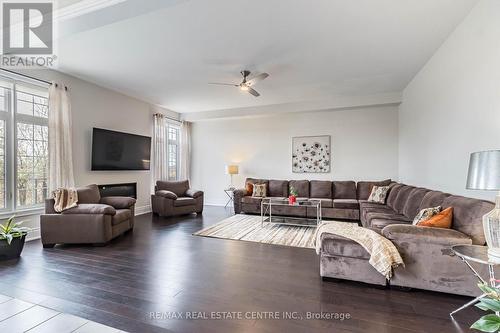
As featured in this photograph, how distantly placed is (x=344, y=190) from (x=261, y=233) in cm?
283

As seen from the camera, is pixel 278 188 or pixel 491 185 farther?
pixel 278 188

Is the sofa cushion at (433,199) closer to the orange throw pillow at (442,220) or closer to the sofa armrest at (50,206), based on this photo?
the orange throw pillow at (442,220)

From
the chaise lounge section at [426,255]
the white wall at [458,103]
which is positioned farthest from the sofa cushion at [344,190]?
the chaise lounge section at [426,255]

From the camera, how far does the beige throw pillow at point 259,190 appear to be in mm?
6414

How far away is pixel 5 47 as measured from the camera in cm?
344

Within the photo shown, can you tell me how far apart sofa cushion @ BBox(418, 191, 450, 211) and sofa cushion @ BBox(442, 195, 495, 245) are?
A: 366 millimetres

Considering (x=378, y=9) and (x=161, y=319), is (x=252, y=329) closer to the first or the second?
(x=161, y=319)

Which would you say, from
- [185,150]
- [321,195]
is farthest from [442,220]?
[185,150]

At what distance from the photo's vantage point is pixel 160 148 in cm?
668

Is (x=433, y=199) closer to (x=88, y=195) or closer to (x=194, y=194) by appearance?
(x=194, y=194)

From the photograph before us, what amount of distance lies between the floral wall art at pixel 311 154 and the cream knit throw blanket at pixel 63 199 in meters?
5.18

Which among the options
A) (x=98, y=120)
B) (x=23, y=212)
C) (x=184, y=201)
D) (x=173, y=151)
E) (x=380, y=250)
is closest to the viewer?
(x=380, y=250)

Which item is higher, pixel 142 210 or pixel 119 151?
pixel 119 151

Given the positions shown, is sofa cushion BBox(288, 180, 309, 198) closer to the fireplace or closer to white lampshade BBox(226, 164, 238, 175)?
white lampshade BBox(226, 164, 238, 175)
